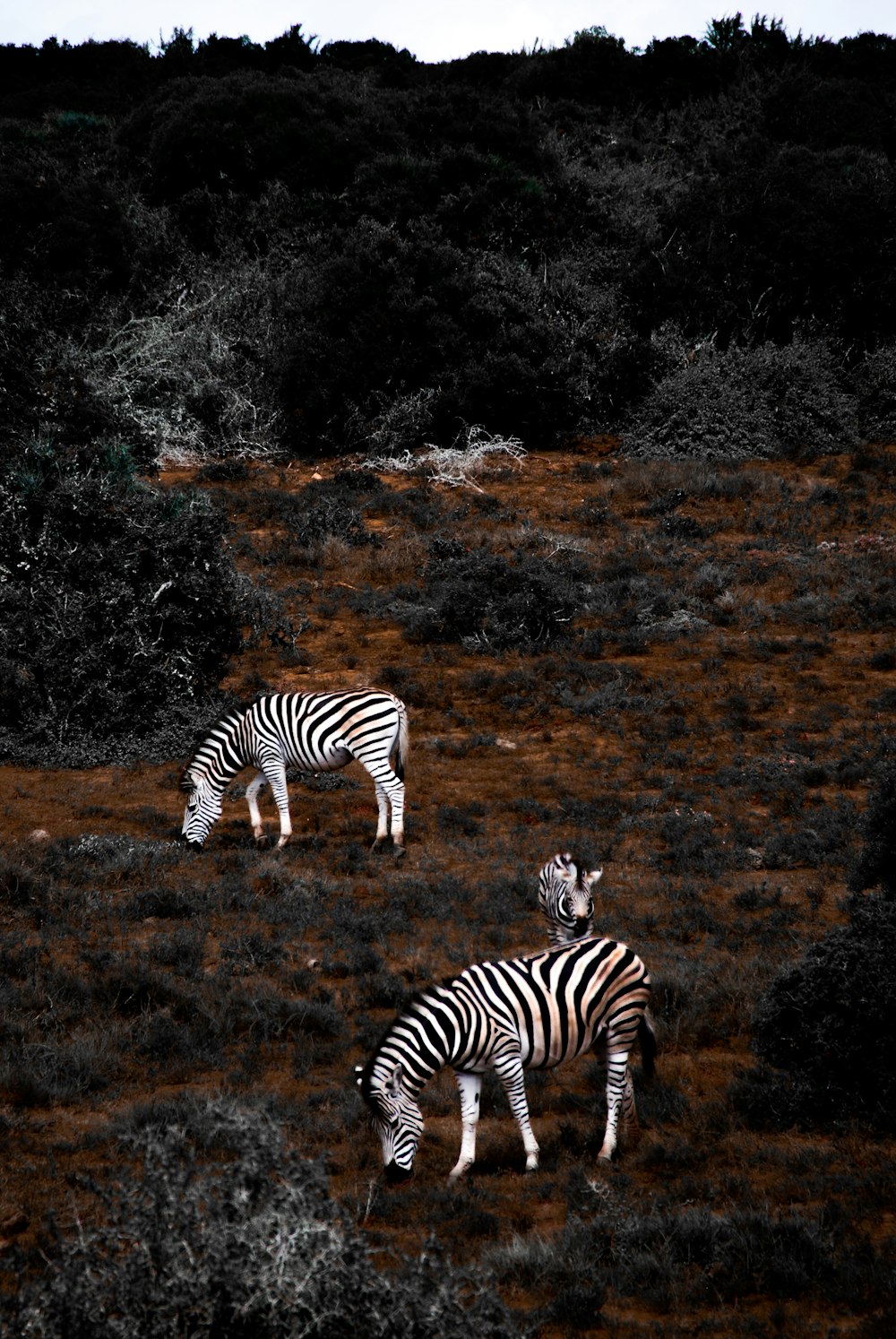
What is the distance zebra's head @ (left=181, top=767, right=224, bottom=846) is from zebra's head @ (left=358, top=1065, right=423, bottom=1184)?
6.62m

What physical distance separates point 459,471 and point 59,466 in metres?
10.3

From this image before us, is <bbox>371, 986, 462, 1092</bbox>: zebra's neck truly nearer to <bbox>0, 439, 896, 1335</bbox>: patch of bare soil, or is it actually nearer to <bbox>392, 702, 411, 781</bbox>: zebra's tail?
<bbox>0, 439, 896, 1335</bbox>: patch of bare soil

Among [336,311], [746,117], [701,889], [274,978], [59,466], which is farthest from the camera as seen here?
[746,117]

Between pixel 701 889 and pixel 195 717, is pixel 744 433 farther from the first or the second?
pixel 701 889

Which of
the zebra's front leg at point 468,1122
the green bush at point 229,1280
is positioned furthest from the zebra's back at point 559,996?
the green bush at point 229,1280

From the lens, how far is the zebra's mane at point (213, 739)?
1384 centimetres

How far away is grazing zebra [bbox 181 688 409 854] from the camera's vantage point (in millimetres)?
13641

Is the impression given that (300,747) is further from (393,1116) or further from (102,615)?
(393,1116)

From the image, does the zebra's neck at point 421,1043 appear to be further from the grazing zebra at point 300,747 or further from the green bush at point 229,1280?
the grazing zebra at point 300,747

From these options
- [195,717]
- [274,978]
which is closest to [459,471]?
[195,717]

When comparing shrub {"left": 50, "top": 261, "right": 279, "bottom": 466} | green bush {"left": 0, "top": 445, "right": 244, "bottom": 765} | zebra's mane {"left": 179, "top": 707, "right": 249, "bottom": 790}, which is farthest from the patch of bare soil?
shrub {"left": 50, "top": 261, "right": 279, "bottom": 466}

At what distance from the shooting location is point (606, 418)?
30.1 metres

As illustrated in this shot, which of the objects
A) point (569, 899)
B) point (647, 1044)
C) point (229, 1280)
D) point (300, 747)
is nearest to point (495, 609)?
point (300, 747)

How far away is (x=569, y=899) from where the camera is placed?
9430mm
